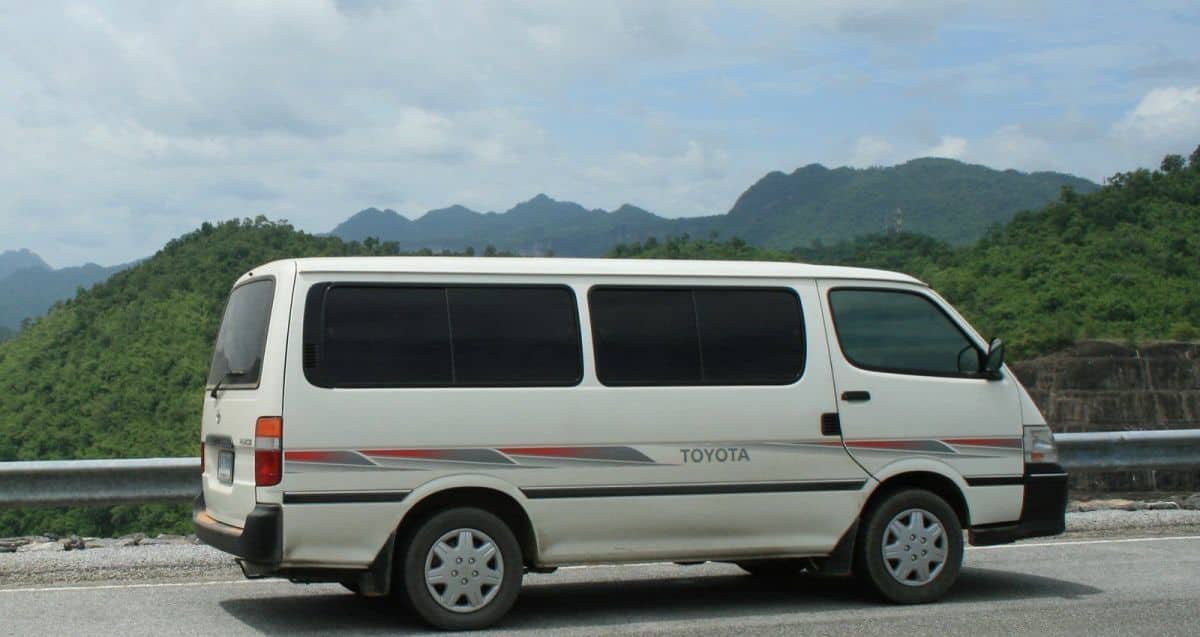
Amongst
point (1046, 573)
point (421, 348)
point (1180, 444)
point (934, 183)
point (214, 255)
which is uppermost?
point (934, 183)

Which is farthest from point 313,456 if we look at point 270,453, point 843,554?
point 843,554

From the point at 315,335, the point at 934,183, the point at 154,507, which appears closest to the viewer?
the point at 315,335

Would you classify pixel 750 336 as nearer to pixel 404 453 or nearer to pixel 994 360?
pixel 994 360

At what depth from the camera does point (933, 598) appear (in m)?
8.09

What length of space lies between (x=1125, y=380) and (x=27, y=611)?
1783 cm

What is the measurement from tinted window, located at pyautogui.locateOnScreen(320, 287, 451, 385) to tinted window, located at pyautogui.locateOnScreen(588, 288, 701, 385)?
0.88 m

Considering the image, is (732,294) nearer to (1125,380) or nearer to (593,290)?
(593,290)

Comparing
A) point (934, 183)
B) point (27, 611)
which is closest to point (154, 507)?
point (27, 611)

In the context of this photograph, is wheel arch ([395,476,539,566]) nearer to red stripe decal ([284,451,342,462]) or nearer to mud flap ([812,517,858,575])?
red stripe decal ([284,451,342,462])

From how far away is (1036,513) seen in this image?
8.35 metres

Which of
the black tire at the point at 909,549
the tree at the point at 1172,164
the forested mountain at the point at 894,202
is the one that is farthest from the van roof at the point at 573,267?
the forested mountain at the point at 894,202

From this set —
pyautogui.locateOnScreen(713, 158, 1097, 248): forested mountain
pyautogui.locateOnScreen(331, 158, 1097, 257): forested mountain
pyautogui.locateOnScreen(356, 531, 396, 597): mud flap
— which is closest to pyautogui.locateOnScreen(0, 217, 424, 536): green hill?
pyautogui.locateOnScreen(356, 531, 396, 597): mud flap

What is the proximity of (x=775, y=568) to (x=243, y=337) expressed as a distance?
376 cm

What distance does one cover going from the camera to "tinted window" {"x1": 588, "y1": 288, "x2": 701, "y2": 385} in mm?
7543
